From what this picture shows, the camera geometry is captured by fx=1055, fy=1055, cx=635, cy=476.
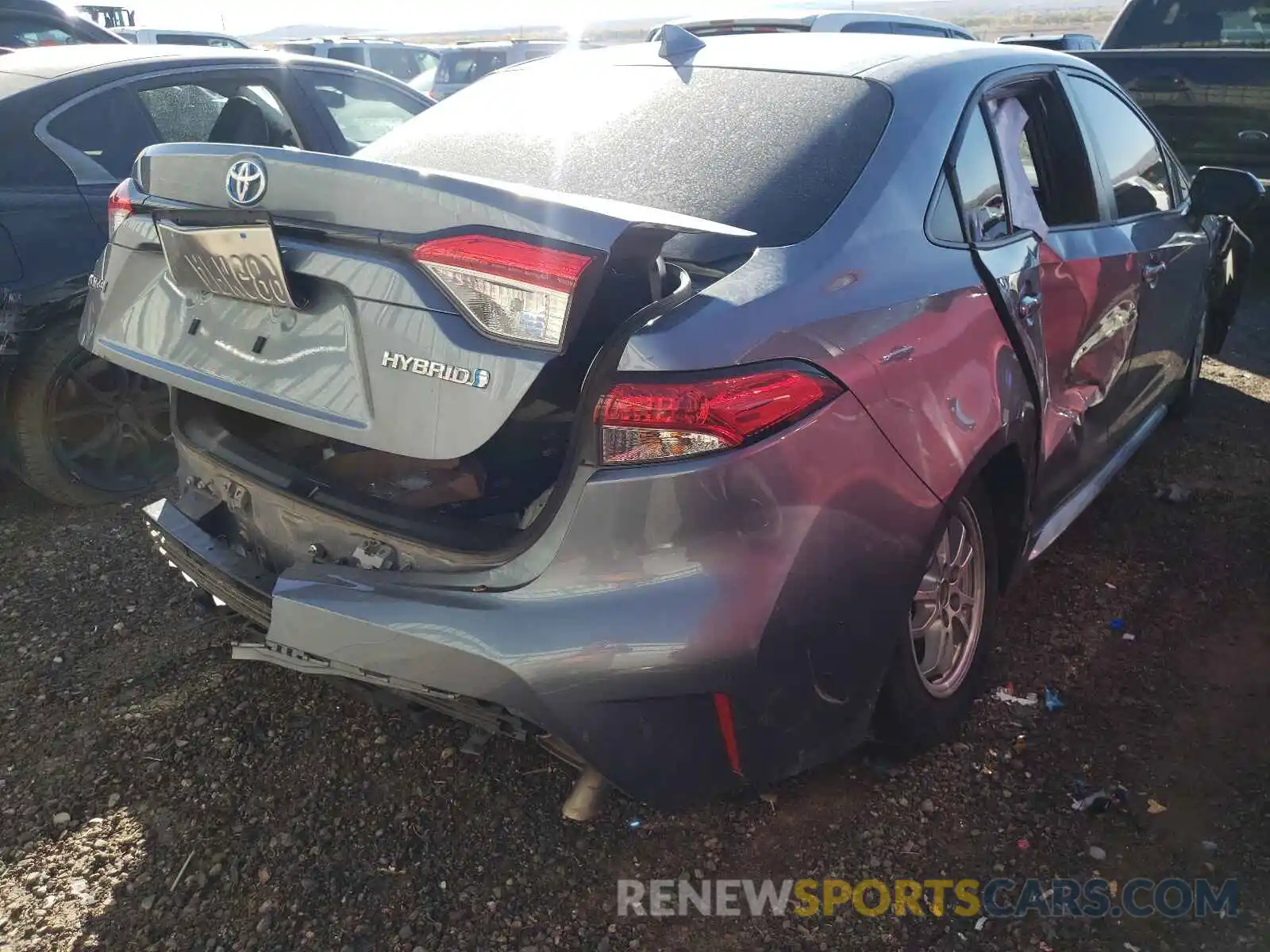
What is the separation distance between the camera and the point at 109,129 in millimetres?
4094

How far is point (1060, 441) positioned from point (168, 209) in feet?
7.82

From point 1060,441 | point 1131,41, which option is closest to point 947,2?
point 1131,41

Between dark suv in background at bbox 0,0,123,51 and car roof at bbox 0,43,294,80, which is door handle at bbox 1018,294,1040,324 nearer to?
car roof at bbox 0,43,294,80

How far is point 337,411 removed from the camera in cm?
210

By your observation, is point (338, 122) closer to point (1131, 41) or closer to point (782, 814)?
point (782, 814)

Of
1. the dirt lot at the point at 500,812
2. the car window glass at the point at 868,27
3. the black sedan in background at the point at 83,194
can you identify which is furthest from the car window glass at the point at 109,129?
the car window glass at the point at 868,27

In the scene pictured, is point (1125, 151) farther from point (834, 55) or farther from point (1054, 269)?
point (834, 55)

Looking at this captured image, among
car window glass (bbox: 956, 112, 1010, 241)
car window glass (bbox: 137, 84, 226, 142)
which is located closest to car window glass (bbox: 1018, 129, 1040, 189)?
car window glass (bbox: 956, 112, 1010, 241)

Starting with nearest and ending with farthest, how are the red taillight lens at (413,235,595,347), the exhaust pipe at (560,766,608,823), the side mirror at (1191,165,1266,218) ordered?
the red taillight lens at (413,235,595,347), the exhaust pipe at (560,766,608,823), the side mirror at (1191,165,1266,218)

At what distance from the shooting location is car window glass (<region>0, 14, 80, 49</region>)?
6883mm

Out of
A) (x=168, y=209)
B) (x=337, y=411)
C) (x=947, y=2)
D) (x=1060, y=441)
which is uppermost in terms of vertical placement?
(x=168, y=209)

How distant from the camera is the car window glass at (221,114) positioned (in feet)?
14.2

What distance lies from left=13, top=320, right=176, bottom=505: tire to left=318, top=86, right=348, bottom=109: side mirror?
5.36 ft

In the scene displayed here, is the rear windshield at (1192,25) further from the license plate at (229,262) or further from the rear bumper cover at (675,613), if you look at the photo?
the license plate at (229,262)
